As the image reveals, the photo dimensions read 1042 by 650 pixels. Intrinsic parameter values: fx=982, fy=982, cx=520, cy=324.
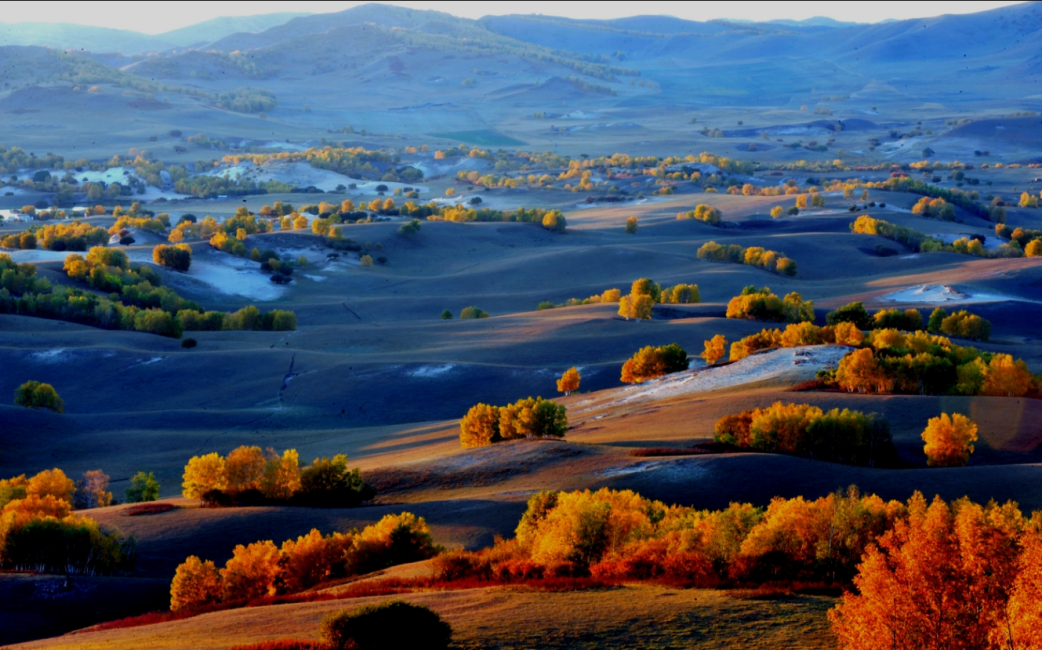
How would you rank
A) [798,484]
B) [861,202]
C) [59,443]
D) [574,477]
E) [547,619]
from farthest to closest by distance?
[861,202]
[59,443]
[574,477]
[798,484]
[547,619]

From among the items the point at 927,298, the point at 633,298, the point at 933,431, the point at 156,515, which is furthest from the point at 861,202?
the point at 156,515

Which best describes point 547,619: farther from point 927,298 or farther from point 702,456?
point 927,298

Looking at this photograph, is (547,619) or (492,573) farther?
(492,573)

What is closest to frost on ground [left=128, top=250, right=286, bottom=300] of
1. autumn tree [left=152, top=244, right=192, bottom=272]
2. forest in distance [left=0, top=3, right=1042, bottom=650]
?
forest in distance [left=0, top=3, right=1042, bottom=650]

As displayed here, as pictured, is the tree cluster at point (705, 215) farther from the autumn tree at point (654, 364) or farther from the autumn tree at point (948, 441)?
the autumn tree at point (948, 441)

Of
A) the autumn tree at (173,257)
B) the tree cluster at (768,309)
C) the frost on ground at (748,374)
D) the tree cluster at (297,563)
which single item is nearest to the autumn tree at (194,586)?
the tree cluster at (297,563)

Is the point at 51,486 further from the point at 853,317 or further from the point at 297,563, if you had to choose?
the point at 853,317
